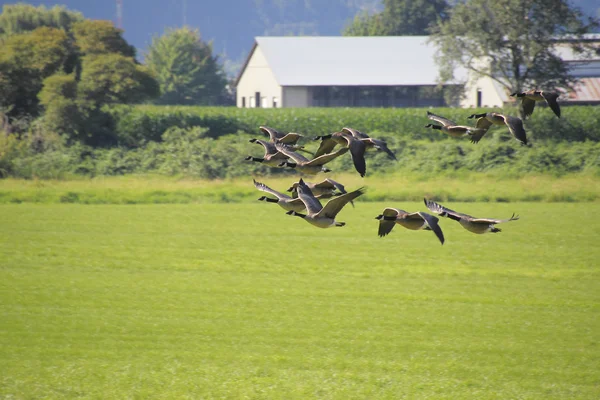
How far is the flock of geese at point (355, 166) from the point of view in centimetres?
970

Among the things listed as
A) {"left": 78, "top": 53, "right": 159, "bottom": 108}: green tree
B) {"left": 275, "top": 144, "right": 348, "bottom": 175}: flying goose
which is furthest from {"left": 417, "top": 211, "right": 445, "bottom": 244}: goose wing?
{"left": 78, "top": 53, "right": 159, "bottom": 108}: green tree

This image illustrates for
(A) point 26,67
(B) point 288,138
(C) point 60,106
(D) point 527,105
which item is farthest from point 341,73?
(D) point 527,105

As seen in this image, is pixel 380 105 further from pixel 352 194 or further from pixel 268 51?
pixel 352 194

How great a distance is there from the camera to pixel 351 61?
9394 cm

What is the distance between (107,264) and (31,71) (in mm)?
28053

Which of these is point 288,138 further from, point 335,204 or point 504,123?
point 504,123

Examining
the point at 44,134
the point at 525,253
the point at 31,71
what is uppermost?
the point at 31,71

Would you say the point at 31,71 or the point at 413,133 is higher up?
the point at 31,71

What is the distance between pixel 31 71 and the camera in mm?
54562

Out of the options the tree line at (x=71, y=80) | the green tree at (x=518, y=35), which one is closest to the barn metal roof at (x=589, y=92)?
the green tree at (x=518, y=35)

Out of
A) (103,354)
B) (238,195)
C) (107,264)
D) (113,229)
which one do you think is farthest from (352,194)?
(238,195)

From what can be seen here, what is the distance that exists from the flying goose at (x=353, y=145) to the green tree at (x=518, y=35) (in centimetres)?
4875

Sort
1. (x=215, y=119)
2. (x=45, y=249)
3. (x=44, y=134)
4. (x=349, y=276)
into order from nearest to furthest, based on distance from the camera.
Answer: (x=349, y=276)
(x=45, y=249)
(x=44, y=134)
(x=215, y=119)

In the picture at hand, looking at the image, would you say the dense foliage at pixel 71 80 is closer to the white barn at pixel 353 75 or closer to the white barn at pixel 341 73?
the white barn at pixel 341 73
